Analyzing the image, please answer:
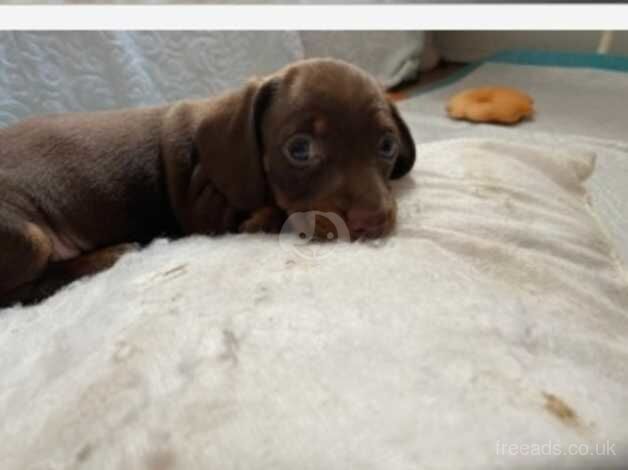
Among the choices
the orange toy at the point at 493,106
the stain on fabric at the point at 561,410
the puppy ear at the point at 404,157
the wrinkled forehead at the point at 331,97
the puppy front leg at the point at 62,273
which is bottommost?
the orange toy at the point at 493,106

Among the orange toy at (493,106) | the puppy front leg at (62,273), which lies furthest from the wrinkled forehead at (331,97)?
the orange toy at (493,106)

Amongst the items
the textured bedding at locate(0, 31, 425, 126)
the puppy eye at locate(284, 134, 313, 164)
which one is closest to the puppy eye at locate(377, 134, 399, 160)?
the puppy eye at locate(284, 134, 313, 164)

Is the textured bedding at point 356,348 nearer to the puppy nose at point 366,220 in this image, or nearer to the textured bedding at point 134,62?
the puppy nose at point 366,220

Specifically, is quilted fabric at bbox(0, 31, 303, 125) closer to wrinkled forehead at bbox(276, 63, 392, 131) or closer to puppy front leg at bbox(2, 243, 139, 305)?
puppy front leg at bbox(2, 243, 139, 305)

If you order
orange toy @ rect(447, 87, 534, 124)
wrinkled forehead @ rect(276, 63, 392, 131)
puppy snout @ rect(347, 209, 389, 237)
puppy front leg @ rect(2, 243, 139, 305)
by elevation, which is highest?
wrinkled forehead @ rect(276, 63, 392, 131)

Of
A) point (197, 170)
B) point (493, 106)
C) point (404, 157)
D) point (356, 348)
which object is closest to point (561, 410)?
point (356, 348)

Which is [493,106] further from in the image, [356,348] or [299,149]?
[356,348]
